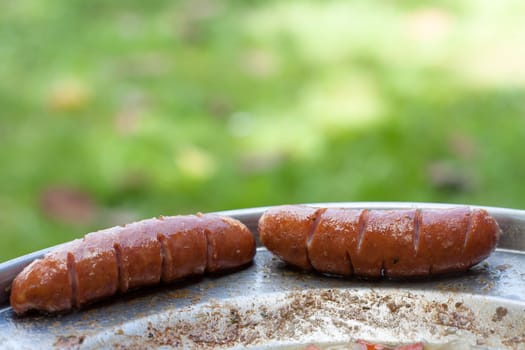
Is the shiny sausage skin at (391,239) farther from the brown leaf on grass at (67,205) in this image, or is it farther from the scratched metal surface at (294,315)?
the brown leaf on grass at (67,205)

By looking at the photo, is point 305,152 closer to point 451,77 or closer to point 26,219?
point 451,77

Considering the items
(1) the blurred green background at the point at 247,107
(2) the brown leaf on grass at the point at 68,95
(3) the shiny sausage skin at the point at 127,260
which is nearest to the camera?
(3) the shiny sausage skin at the point at 127,260

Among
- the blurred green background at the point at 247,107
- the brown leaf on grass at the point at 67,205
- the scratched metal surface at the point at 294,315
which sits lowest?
the scratched metal surface at the point at 294,315

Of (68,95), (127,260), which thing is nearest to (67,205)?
(68,95)

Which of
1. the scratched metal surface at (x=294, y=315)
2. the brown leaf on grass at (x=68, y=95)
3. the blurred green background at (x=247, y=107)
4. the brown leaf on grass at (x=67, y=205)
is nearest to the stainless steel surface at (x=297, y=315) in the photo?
the scratched metal surface at (x=294, y=315)

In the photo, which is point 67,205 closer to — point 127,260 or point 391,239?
point 127,260

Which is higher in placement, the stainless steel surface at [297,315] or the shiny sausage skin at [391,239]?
the shiny sausage skin at [391,239]
